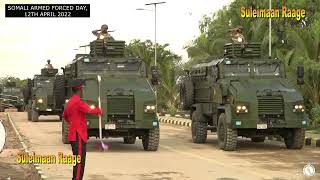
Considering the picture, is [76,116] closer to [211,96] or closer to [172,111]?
[211,96]

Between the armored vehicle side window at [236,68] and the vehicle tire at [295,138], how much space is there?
192cm

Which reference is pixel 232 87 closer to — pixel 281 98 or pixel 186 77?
pixel 281 98

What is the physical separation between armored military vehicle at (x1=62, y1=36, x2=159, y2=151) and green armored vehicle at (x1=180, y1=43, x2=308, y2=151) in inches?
68.1

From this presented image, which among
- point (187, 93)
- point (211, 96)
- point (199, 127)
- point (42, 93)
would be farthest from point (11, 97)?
point (211, 96)

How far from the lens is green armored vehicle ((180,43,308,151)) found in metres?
16.5

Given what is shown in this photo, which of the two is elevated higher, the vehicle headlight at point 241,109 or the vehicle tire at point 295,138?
the vehicle headlight at point 241,109

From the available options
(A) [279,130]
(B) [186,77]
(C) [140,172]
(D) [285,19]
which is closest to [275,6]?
(D) [285,19]

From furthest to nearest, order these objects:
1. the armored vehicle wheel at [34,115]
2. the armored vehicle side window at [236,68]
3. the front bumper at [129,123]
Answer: the armored vehicle wheel at [34,115] → the armored vehicle side window at [236,68] → the front bumper at [129,123]

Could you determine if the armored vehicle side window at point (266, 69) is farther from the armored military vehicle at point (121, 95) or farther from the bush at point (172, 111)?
the bush at point (172, 111)

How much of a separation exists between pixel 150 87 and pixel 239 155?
2856 millimetres

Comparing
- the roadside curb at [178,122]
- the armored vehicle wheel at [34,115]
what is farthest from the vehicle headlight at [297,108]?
the armored vehicle wheel at [34,115]

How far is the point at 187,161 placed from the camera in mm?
14414

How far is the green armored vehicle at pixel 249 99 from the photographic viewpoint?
650 inches

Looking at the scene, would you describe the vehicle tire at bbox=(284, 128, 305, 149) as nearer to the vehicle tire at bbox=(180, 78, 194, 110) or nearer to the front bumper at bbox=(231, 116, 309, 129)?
the front bumper at bbox=(231, 116, 309, 129)
